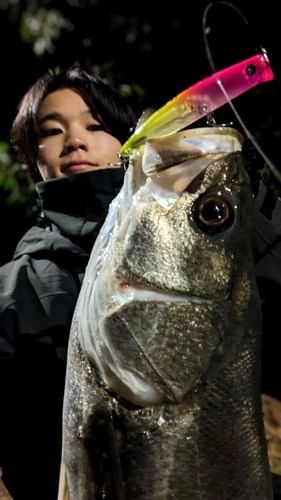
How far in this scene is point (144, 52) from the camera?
25.0ft

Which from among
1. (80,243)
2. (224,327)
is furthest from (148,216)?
(80,243)

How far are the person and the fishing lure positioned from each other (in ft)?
3.57

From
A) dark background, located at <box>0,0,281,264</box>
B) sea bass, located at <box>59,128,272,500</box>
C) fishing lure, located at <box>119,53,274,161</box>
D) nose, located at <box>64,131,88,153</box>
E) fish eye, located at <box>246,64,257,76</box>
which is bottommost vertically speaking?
sea bass, located at <box>59,128,272,500</box>

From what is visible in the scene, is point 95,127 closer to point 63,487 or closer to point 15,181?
point 63,487

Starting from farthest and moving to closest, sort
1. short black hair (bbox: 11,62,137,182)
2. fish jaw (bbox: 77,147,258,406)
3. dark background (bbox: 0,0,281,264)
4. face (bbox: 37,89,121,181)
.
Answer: dark background (bbox: 0,0,281,264) → short black hair (bbox: 11,62,137,182) → face (bbox: 37,89,121,181) → fish jaw (bbox: 77,147,258,406)

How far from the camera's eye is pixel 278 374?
288cm

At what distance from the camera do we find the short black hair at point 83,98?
3326 millimetres

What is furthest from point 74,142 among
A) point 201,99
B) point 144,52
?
point 144,52

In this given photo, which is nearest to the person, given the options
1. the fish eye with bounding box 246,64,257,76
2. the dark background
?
the fish eye with bounding box 246,64,257,76

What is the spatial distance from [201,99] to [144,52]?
20.2 ft

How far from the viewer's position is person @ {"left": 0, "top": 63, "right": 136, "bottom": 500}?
263 cm

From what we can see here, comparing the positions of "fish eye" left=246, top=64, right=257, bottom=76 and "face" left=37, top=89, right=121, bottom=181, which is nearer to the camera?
"fish eye" left=246, top=64, right=257, bottom=76

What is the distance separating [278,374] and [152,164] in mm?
1499

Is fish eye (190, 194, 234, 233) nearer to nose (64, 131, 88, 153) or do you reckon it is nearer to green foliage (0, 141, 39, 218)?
nose (64, 131, 88, 153)
